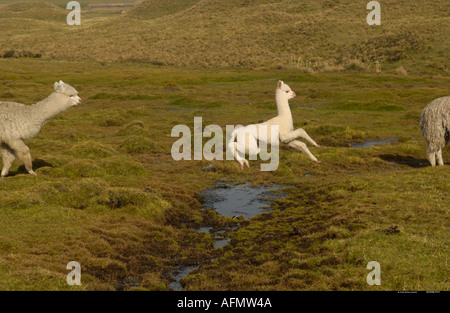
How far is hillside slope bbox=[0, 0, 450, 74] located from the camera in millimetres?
104562

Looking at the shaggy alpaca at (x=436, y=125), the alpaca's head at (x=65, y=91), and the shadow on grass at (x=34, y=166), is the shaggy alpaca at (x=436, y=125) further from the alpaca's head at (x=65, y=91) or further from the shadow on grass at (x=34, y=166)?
the shadow on grass at (x=34, y=166)

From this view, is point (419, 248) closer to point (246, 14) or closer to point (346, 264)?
point (346, 264)

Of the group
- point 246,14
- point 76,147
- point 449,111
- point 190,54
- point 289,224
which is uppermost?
point 246,14

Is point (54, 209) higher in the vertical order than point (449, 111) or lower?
lower

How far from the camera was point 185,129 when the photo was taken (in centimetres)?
4191

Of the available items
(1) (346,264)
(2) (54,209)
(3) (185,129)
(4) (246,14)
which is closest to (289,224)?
(1) (346,264)

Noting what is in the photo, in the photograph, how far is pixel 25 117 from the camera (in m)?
19.7

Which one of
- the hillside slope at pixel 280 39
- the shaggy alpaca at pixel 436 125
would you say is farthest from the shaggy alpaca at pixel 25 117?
the hillside slope at pixel 280 39

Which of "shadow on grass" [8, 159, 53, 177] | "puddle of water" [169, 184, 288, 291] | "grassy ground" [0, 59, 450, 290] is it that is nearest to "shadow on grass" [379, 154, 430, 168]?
"grassy ground" [0, 59, 450, 290]

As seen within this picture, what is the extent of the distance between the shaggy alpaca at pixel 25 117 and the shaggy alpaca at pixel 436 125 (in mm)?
16620

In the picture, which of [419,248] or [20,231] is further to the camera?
[20,231]

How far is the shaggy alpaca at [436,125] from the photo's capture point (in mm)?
22506

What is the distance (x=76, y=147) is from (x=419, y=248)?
20321 mm
